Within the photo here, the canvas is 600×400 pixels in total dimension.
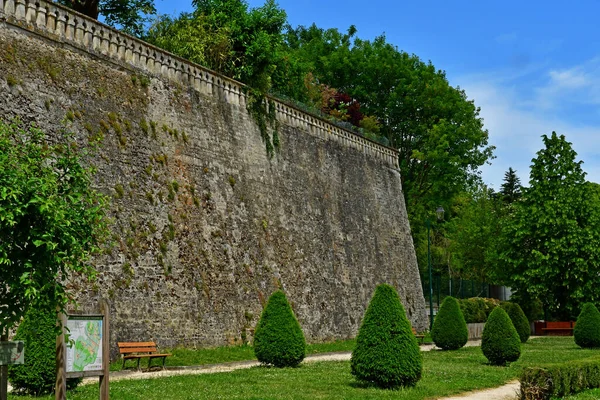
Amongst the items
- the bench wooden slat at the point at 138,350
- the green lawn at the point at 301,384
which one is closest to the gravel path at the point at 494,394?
the green lawn at the point at 301,384

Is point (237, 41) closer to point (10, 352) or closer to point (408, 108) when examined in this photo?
point (408, 108)

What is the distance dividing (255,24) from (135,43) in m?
10.8

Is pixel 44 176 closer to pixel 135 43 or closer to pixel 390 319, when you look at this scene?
pixel 390 319

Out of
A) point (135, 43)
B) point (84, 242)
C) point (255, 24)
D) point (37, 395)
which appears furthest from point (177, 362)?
point (255, 24)

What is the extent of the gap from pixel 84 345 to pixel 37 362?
3.48 m

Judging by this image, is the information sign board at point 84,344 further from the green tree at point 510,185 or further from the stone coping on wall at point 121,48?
the green tree at point 510,185

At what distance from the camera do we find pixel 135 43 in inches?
782

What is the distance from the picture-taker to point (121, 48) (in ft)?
63.7

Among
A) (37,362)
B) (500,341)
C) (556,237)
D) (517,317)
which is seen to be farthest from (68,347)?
(556,237)

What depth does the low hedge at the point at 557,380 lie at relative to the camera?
12.0 metres

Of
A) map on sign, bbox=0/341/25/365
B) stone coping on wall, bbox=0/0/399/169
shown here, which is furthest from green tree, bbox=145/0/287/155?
map on sign, bbox=0/341/25/365

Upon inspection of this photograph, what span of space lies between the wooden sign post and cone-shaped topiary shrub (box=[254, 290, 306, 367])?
825cm

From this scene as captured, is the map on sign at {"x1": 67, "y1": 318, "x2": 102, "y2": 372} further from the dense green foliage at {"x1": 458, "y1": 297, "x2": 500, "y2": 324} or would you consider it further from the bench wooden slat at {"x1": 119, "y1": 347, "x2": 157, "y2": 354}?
the dense green foliage at {"x1": 458, "y1": 297, "x2": 500, "y2": 324}

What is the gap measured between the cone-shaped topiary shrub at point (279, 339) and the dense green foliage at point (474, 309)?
18333 mm
